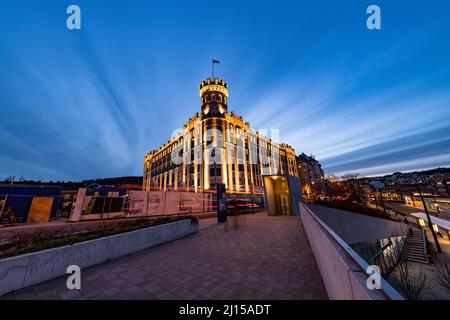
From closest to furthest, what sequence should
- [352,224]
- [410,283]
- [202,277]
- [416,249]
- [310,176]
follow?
[202,277] < [410,283] < [352,224] < [416,249] < [310,176]

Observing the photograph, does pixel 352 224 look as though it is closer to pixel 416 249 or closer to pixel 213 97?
pixel 416 249

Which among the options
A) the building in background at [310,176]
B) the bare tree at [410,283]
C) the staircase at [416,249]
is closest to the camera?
the bare tree at [410,283]

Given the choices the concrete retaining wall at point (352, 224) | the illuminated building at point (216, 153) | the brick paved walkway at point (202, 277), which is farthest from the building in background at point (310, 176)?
the brick paved walkway at point (202, 277)

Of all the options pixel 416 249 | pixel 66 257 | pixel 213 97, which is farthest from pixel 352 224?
pixel 213 97

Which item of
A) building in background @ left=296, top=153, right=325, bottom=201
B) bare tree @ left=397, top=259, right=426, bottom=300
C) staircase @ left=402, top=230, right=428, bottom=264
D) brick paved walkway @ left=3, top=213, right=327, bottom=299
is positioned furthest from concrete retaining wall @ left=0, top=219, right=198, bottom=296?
building in background @ left=296, top=153, right=325, bottom=201

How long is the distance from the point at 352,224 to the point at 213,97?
145 ft

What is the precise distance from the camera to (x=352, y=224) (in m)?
11.8

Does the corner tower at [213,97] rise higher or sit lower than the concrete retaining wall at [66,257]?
higher

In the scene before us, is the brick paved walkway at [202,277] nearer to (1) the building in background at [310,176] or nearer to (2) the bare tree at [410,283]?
(2) the bare tree at [410,283]

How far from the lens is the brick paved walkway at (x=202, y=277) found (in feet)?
11.7

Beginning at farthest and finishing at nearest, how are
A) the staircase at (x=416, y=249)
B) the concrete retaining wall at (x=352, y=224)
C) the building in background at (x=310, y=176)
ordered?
1. the building in background at (x=310, y=176)
2. the staircase at (x=416, y=249)
3. the concrete retaining wall at (x=352, y=224)

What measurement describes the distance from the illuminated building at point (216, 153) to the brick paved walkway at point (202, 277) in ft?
101
